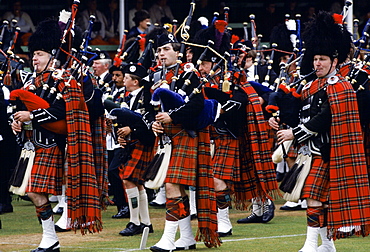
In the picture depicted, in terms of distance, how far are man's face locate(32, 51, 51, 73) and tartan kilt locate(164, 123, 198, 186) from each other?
3.36 feet

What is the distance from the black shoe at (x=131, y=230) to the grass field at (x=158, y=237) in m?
0.06

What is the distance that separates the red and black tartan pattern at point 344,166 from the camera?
5.52 m

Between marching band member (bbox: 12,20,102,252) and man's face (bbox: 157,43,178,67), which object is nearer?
marching band member (bbox: 12,20,102,252)

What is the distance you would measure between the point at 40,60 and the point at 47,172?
85 centimetres

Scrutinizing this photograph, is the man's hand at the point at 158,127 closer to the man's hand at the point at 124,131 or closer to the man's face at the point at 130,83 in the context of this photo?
the man's hand at the point at 124,131

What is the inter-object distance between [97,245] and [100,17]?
20.9ft

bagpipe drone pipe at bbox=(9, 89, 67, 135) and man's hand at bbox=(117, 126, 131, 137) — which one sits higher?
bagpipe drone pipe at bbox=(9, 89, 67, 135)

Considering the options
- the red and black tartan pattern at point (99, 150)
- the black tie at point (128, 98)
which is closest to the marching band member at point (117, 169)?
the black tie at point (128, 98)

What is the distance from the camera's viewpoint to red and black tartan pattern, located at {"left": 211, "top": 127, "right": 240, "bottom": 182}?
696cm

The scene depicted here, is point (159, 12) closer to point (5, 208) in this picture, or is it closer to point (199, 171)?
point (5, 208)

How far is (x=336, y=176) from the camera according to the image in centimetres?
552

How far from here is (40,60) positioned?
6.27 m

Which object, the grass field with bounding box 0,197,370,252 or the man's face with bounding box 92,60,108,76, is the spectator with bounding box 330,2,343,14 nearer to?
the man's face with bounding box 92,60,108,76

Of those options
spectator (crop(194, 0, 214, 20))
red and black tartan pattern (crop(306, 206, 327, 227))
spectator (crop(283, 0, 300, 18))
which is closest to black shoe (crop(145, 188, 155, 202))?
spectator (crop(194, 0, 214, 20))
